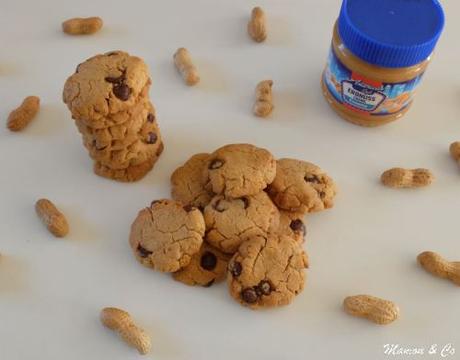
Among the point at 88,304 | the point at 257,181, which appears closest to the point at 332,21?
the point at 257,181

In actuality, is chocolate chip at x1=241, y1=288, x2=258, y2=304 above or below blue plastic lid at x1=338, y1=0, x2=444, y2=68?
below

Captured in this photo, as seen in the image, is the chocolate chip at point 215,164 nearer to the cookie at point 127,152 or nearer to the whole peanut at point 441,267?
the cookie at point 127,152

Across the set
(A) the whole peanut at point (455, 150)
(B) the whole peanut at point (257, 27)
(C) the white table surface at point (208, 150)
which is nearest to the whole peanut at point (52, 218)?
(C) the white table surface at point (208, 150)

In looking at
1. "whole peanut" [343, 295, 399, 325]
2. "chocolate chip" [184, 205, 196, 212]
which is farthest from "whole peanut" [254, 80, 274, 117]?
"whole peanut" [343, 295, 399, 325]

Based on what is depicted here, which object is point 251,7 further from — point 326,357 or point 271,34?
point 326,357

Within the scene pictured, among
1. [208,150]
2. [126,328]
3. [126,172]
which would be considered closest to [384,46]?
[208,150]

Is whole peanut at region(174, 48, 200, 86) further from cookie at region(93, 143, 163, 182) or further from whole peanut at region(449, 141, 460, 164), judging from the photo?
whole peanut at region(449, 141, 460, 164)
